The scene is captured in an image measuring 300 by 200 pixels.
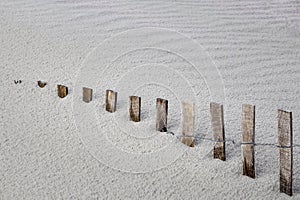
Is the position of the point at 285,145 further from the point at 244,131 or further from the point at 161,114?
the point at 161,114

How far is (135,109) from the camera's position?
8.61 ft

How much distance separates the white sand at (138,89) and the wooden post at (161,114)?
49 millimetres

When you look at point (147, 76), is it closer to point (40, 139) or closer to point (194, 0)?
point (40, 139)

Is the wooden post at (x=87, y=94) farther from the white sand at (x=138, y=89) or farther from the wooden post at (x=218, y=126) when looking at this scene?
the wooden post at (x=218, y=126)

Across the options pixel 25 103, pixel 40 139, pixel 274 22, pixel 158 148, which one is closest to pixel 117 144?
pixel 158 148

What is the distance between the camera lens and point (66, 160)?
7.92ft

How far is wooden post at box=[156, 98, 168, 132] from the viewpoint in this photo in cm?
241

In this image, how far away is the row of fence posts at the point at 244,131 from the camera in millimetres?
2051

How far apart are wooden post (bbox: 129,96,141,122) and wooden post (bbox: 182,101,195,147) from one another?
0.98 ft

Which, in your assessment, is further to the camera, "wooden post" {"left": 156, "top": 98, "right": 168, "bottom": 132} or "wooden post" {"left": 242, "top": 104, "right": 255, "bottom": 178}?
"wooden post" {"left": 156, "top": 98, "right": 168, "bottom": 132}

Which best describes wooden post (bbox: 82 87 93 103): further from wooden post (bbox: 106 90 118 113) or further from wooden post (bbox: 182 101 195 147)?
wooden post (bbox: 182 101 195 147)

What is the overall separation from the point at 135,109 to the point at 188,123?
365 mm

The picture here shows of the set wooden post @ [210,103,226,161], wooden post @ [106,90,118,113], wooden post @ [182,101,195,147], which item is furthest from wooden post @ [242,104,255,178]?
wooden post @ [106,90,118,113]

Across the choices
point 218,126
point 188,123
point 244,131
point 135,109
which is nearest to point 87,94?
point 135,109
